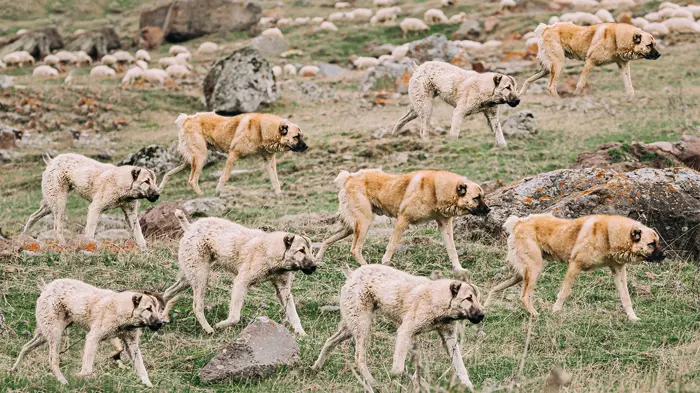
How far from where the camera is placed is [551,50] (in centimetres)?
1556

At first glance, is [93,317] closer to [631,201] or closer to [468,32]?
[631,201]

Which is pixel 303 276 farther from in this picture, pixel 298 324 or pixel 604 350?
pixel 604 350

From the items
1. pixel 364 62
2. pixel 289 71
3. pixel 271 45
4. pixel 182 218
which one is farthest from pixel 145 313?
pixel 271 45

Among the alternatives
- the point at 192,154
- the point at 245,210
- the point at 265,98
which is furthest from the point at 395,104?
the point at 192,154

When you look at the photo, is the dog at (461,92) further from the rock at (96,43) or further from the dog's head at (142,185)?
the rock at (96,43)

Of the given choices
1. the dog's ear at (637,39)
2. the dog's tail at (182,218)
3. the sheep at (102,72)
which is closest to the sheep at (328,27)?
the sheep at (102,72)

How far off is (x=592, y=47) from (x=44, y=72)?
124 feet

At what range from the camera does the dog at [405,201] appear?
42.2 ft

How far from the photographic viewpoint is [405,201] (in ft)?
43.8

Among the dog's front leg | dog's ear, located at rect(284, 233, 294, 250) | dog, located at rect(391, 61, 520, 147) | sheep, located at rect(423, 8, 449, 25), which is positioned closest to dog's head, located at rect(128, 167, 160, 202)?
dog's ear, located at rect(284, 233, 294, 250)

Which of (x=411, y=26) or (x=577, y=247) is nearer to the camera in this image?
(x=577, y=247)

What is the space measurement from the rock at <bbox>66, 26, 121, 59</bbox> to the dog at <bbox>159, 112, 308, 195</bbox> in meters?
40.5

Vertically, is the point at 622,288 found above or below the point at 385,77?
above

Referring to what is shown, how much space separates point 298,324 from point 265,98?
22.8 meters
